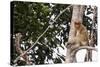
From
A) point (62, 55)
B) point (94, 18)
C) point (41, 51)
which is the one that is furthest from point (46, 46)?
point (94, 18)

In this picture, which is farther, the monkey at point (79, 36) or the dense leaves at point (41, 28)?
the monkey at point (79, 36)

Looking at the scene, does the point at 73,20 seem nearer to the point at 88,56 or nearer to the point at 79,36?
the point at 79,36

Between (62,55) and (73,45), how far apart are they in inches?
5.6

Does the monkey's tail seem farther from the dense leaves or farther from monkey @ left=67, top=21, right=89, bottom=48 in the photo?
the dense leaves

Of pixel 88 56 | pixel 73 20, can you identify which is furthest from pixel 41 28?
pixel 88 56

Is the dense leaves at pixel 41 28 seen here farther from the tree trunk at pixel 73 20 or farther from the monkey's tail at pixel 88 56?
the monkey's tail at pixel 88 56

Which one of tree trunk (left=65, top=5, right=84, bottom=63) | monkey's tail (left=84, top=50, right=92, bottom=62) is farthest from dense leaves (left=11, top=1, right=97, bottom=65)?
monkey's tail (left=84, top=50, right=92, bottom=62)

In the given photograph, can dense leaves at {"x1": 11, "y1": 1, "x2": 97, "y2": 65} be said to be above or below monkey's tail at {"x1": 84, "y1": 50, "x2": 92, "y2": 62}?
above

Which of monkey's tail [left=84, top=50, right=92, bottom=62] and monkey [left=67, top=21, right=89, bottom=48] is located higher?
monkey [left=67, top=21, right=89, bottom=48]

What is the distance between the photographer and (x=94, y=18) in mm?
2016

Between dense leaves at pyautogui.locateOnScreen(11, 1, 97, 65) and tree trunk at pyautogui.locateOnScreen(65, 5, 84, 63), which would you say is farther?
tree trunk at pyautogui.locateOnScreen(65, 5, 84, 63)

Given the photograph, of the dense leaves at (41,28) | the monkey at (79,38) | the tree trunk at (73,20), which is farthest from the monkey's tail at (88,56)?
the dense leaves at (41,28)

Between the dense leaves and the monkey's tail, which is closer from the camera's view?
the dense leaves

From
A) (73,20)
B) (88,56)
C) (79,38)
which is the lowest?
(88,56)
